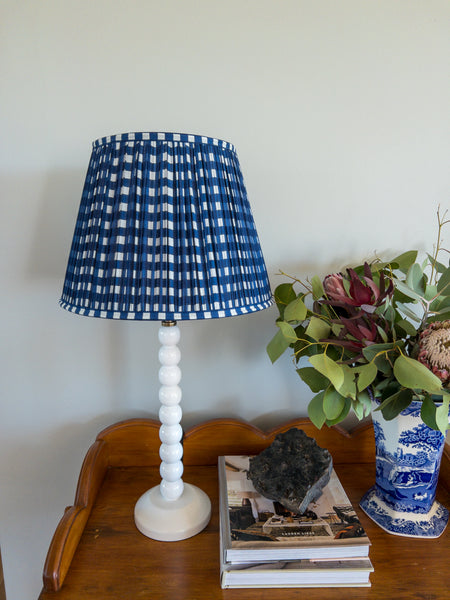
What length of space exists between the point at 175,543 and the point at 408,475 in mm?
404

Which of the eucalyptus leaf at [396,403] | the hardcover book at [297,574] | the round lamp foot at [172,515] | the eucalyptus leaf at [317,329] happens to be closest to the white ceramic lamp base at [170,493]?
the round lamp foot at [172,515]

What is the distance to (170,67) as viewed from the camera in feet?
2.63

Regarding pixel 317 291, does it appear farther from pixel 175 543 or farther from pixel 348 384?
pixel 175 543

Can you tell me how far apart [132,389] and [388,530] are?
0.56 m

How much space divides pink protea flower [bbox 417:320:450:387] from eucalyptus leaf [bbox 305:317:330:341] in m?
0.15

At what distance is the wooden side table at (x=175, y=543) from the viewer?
60 centimetres

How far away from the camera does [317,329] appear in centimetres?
67

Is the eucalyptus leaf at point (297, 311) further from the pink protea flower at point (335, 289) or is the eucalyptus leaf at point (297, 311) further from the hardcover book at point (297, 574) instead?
the hardcover book at point (297, 574)

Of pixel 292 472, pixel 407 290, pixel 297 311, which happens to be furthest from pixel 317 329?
pixel 292 472

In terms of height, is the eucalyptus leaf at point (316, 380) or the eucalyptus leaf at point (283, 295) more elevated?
the eucalyptus leaf at point (283, 295)

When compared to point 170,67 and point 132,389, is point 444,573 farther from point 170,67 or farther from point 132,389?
point 170,67

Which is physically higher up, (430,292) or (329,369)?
(430,292)

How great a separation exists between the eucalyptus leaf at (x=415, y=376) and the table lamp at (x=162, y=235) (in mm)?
218

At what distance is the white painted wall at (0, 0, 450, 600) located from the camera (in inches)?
31.3
